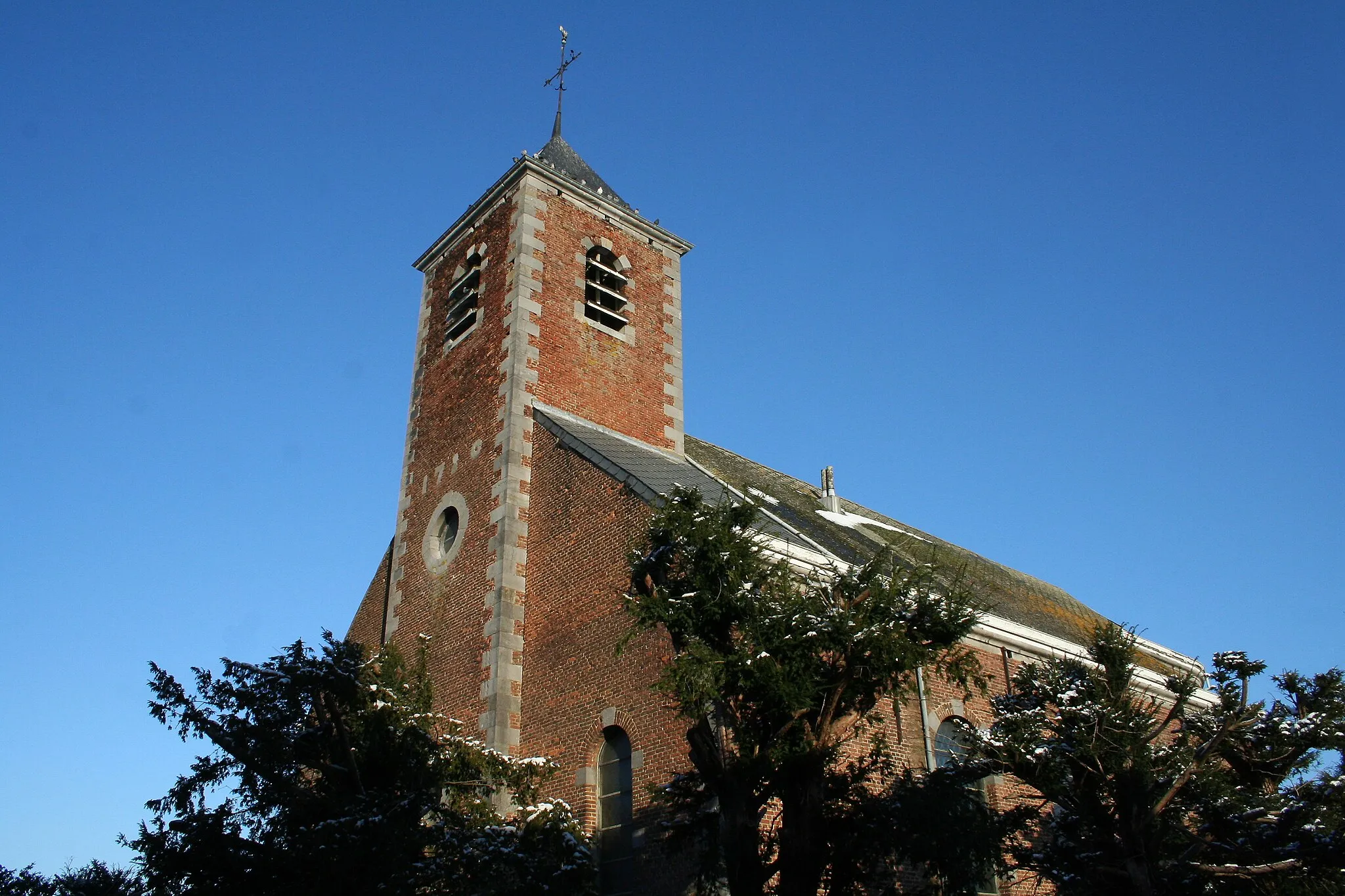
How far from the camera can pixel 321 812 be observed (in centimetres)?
1096

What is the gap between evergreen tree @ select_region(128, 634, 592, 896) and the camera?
33.9 feet

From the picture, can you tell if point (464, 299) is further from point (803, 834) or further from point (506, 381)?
point (803, 834)

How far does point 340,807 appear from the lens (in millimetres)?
10891

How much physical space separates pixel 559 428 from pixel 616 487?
2286 millimetres

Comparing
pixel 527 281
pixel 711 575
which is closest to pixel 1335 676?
pixel 711 575

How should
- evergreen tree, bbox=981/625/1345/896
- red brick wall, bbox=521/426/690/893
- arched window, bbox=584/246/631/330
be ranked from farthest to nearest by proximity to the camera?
arched window, bbox=584/246/631/330, red brick wall, bbox=521/426/690/893, evergreen tree, bbox=981/625/1345/896

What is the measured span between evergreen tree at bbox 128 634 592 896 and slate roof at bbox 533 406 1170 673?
383 centimetres

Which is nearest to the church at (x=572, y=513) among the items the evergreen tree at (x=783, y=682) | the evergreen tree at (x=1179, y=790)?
the evergreen tree at (x=783, y=682)

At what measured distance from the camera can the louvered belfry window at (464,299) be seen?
1989cm

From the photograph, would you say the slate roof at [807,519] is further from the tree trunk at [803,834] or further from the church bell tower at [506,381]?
the tree trunk at [803,834]

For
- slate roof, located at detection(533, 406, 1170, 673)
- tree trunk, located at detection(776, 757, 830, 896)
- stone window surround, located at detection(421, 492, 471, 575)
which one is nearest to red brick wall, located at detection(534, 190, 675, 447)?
slate roof, located at detection(533, 406, 1170, 673)

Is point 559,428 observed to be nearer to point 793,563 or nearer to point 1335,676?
point 793,563

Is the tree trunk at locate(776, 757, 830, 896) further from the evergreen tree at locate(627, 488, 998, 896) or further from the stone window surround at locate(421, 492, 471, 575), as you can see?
the stone window surround at locate(421, 492, 471, 575)

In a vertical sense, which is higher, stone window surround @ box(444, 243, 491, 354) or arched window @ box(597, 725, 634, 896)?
stone window surround @ box(444, 243, 491, 354)
